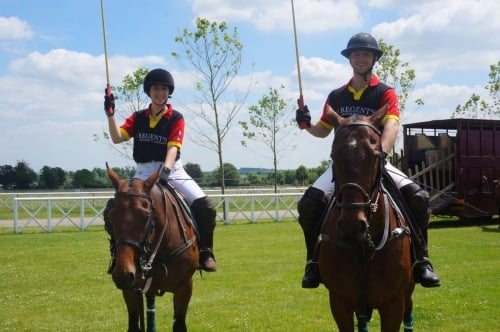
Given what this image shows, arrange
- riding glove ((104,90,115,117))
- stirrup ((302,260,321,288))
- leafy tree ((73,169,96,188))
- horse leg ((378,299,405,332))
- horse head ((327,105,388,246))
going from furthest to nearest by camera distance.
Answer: leafy tree ((73,169,96,188)) < riding glove ((104,90,115,117)) < stirrup ((302,260,321,288)) < horse leg ((378,299,405,332)) < horse head ((327,105,388,246))

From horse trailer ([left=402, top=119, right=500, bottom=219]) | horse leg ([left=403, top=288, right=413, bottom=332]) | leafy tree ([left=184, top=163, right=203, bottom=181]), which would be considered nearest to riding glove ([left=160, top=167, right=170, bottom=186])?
horse leg ([left=403, top=288, right=413, bottom=332])

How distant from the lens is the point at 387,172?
211 inches

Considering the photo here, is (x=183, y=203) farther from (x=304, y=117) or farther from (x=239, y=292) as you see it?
(x=239, y=292)

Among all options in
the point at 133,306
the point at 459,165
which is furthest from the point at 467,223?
the point at 133,306

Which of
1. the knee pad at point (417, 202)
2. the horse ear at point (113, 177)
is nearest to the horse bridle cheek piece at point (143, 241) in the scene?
the horse ear at point (113, 177)

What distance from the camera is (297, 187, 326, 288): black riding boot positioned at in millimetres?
5449

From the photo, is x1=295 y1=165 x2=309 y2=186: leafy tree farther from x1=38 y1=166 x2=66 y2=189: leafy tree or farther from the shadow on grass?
the shadow on grass

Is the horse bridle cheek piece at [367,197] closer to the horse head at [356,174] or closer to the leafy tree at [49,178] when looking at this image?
the horse head at [356,174]

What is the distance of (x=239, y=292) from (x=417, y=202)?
5822 millimetres

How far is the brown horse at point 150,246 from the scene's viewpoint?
461cm

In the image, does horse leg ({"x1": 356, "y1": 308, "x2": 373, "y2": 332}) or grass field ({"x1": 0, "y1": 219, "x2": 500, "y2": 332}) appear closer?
horse leg ({"x1": 356, "y1": 308, "x2": 373, "y2": 332})

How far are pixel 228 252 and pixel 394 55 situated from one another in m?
19.2

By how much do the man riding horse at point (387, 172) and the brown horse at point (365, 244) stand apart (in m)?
0.26

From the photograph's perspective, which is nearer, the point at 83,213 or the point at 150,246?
the point at 150,246
